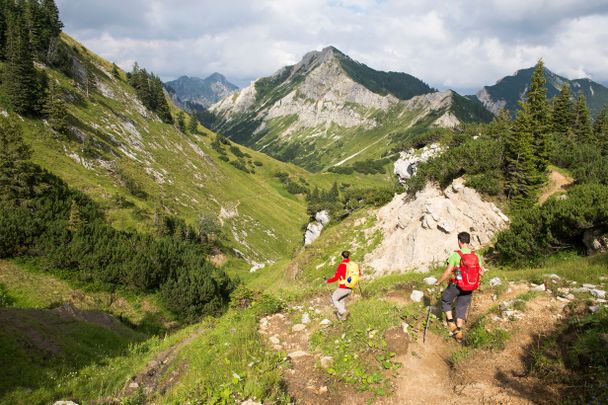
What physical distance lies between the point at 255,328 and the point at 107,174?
67539 mm

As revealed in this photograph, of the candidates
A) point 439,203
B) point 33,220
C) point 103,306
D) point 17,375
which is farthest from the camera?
point 33,220

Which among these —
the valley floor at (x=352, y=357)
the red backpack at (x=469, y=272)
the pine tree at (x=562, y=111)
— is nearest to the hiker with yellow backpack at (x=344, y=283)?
the valley floor at (x=352, y=357)

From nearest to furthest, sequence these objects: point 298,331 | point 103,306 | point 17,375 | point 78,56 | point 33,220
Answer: point 17,375, point 298,331, point 103,306, point 33,220, point 78,56

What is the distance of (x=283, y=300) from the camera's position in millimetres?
15984

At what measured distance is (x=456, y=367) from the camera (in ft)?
31.4

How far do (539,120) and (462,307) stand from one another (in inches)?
1489

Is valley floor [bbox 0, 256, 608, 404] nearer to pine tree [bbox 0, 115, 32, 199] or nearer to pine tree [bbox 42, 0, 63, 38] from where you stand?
pine tree [bbox 0, 115, 32, 199]

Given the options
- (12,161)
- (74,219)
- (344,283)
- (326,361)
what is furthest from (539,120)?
(12,161)

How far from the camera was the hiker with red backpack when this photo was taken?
1061 centimetres

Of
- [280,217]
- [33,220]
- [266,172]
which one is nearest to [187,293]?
[33,220]

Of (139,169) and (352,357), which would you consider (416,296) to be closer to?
(352,357)

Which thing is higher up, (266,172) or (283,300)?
(266,172)

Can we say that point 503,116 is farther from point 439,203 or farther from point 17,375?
point 17,375

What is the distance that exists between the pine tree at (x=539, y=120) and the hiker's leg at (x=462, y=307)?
25.3 metres
